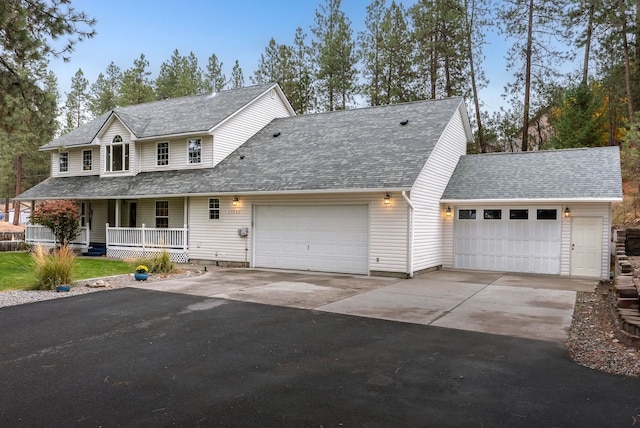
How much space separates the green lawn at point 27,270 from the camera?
397 inches

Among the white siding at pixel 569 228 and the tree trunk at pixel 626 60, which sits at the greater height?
the tree trunk at pixel 626 60

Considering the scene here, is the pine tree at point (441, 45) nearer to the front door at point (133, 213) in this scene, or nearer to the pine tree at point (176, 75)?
the front door at point (133, 213)

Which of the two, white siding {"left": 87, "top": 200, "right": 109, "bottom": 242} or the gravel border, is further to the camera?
white siding {"left": 87, "top": 200, "right": 109, "bottom": 242}

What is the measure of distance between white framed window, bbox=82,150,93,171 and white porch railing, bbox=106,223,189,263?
14.3ft

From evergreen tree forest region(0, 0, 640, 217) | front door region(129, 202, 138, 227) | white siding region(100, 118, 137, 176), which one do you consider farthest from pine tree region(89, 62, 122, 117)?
front door region(129, 202, 138, 227)

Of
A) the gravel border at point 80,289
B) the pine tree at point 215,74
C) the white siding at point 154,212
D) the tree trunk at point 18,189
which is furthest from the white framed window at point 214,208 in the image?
the tree trunk at point 18,189

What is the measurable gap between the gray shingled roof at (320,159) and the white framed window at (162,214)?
1133mm

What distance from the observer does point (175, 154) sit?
17969mm

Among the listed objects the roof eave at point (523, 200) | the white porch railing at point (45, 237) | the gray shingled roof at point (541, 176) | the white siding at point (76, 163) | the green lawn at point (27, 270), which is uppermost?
the white siding at point (76, 163)

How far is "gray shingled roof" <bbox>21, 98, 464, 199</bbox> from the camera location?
42.5 feet

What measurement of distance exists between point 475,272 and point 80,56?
12211 millimetres

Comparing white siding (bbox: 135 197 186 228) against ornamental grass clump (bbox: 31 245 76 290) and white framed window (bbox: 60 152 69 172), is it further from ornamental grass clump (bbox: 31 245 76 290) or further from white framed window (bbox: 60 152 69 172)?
ornamental grass clump (bbox: 31 245 76 290)

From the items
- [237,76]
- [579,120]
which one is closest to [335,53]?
[237,76]

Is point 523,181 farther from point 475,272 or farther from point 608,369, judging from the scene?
point 608,369
